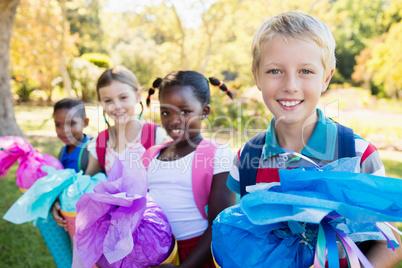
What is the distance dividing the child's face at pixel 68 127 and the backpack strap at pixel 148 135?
73 cm

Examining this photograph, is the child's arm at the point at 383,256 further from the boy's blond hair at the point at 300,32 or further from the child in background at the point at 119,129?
the child in background at the point at 119,129

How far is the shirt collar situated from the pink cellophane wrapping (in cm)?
169

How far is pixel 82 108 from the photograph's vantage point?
289 centimetres

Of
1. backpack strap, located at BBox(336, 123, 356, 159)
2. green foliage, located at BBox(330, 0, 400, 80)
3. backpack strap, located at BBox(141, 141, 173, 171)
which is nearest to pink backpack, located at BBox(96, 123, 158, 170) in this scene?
backpack strap, located at BBox(141, 141, 173, 171)

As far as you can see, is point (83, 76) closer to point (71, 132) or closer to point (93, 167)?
point (71, 132)

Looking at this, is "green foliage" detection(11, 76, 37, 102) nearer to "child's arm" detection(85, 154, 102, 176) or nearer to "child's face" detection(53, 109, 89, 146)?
"child's face" detection(53, 109, 89, 146)

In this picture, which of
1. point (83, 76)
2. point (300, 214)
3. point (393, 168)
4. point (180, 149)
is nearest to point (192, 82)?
point (180, 149)

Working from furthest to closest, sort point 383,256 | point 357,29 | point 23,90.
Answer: point 357,29, point 23,90, point 383,256

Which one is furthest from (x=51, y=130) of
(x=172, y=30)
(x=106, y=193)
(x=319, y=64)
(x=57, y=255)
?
(x=319, y=64)

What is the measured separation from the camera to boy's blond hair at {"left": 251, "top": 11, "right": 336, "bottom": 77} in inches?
47.2

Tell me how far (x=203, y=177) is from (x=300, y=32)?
90 cm

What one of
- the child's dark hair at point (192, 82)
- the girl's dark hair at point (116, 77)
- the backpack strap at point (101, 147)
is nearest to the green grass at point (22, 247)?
the backpack strap at point (101, 147)

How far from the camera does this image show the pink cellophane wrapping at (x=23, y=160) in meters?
2.16

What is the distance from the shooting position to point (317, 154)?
4.04ft
